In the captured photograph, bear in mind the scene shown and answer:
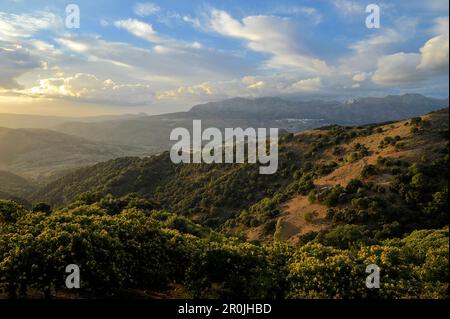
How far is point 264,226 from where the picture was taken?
4922cm

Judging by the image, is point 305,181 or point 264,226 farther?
point 305,181

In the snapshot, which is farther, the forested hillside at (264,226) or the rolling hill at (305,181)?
the rolling hill at (305,181)

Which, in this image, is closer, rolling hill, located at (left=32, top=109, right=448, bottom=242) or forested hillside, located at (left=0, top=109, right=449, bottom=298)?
forested hillside, located at (left=0, top=109, right=449, bottom=298)

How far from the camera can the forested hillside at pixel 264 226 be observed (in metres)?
14.6

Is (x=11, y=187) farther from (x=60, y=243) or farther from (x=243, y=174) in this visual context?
(x=60, y=243)

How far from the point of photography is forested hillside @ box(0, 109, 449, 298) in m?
14.6

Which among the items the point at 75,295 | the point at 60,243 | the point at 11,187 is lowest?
the point at 11,187

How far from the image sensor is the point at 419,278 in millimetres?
16781

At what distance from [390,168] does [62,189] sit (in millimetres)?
96186

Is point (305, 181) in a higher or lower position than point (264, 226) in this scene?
higher
